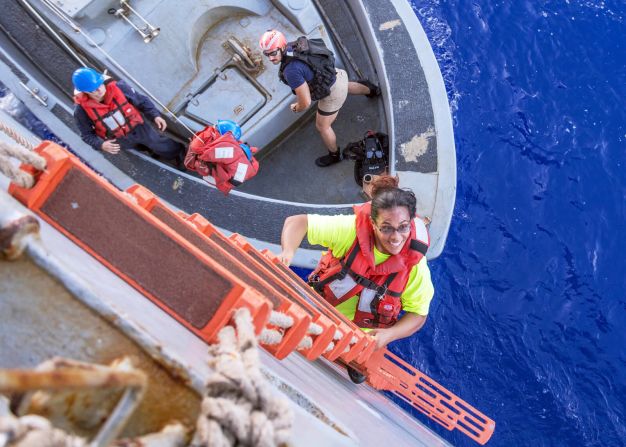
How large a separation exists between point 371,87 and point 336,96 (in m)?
0.54

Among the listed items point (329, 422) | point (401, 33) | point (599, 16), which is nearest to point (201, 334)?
point (329, 422)

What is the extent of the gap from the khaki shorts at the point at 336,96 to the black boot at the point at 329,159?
515 mm

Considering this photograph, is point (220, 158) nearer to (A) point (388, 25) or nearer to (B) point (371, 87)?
(B) point (371, 87)

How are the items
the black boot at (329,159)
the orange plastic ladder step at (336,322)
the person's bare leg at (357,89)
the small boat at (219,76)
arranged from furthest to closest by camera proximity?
1. the black boot at (329,159)
2. the person's bare leg at (357,89)
3. the small boat at (219,76)
4. the orange plastic ladder step at (336,322)

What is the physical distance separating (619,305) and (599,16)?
9.73 feet

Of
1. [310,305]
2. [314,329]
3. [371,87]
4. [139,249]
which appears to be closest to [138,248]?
[139,249]

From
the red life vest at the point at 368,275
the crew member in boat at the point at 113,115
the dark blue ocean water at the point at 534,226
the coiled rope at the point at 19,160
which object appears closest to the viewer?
the coiled rope at the point at 19,160

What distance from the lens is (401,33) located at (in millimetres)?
4961

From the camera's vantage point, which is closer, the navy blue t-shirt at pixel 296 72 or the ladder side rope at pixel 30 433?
the ladder side rope at pixel 30 433

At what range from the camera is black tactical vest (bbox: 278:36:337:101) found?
4402mm

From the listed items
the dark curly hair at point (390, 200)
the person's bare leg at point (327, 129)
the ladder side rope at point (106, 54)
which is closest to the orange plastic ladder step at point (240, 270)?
the dark curly hair at point (390, 200)

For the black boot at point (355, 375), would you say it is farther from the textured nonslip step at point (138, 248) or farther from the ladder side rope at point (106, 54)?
the textured nonslip step at point (138, 248)

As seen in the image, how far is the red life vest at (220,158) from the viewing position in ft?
13.8

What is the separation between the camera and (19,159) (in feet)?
4.46
